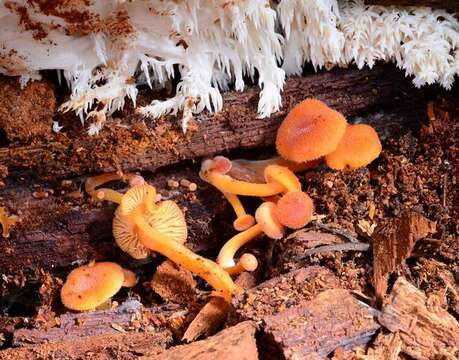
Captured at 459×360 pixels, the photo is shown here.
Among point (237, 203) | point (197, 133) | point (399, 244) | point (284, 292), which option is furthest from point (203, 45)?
point (399, 244)

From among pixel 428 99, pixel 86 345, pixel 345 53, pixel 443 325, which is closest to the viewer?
pixel 443 325

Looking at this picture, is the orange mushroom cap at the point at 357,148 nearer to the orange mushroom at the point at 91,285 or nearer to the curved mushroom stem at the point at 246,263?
the curved mushroom stem at the point at 246,263

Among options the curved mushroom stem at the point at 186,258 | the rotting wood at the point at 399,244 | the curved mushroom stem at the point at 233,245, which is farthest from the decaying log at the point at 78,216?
the rotting wood at the point at 399,244

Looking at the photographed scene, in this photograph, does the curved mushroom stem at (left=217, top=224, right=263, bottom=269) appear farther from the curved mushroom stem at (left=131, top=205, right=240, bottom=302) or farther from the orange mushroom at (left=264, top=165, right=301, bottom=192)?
the orange mushroom at (left=264, top=165, right=301, bottom=192)

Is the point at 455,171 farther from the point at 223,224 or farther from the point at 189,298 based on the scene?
the point at 189,298

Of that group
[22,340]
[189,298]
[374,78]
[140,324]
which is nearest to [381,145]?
[374,78]

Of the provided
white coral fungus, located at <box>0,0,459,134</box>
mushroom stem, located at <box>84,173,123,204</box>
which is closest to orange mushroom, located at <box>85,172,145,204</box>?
mushroom stem, located at <box>84,173,123,204</box>
